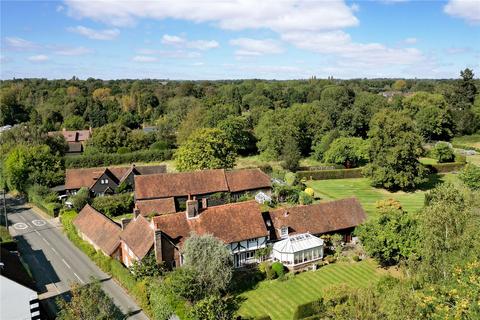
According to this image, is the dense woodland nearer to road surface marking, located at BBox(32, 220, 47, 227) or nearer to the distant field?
the distant field

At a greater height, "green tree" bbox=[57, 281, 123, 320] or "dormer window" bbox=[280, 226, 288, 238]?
"green tree" bbox=[57, 281, 123, 320]

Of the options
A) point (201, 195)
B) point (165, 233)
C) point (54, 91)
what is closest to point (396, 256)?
point (165, 233)

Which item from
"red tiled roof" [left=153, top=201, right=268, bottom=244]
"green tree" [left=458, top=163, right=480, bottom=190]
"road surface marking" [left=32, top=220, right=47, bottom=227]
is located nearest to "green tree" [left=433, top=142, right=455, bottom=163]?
"green tree" [left=458, top=163, right=480, bottom=190]

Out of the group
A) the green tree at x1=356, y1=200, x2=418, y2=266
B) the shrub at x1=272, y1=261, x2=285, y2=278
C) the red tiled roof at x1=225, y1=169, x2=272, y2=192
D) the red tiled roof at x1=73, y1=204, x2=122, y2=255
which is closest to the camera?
the green tree at x1=356, y1=200, x2=418, y2=266

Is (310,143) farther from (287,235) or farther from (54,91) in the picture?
(54,91)

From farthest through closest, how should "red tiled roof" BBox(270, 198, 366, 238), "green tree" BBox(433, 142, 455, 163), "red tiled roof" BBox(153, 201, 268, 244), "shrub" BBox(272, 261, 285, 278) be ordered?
"green tree" BBox(433, 142, 455, 163) → "red tiled roof" BBox(270, 198, 366, 238) → "red tiled roof" BBox(153, 201, 268, 244) → "shrub" BBox(272, 261, 285, 278)

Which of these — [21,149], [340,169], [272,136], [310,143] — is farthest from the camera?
[310,143]
